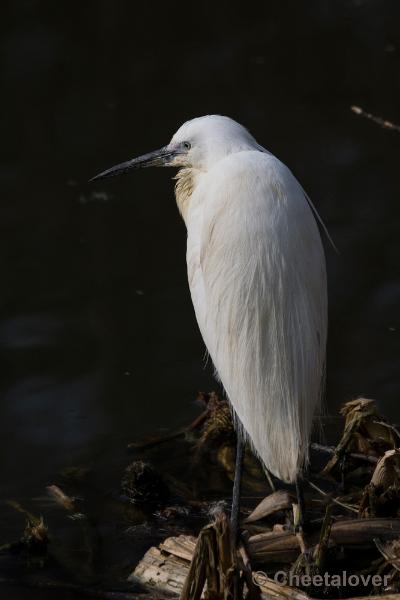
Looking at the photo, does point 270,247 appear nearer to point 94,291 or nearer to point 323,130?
point 94,291

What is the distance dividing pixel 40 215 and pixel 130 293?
0.89m

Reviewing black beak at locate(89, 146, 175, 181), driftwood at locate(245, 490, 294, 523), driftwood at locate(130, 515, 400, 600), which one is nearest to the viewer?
driftwood at locate(130, 515, 400, 600)

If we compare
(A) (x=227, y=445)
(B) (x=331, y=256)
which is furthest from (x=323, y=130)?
(A) (x=227, y=445)

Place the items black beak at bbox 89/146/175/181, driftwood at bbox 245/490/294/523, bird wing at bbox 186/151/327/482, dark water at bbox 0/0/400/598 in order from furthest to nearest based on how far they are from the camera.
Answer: dark water at bbox 0/0/400/598 → black beak at bbox 89/146/175/181 → driftwood at bbox 245/490/294/523 → bird wing at bbox 186/151/327/482

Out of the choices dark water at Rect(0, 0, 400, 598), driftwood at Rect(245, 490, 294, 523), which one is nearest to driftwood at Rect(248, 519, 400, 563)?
driftwood at Rect(245, 490, 294, 523)

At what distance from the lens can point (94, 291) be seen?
16.5ft

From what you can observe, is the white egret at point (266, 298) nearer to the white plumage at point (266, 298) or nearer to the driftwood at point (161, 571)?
the white plumage at point (266, 298)

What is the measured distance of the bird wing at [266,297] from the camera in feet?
9.36

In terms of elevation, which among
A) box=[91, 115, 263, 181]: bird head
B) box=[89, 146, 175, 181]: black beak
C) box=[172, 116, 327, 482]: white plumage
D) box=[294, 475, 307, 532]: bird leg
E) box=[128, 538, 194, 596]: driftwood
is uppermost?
box=[91, 115, 263, 181]: bird head

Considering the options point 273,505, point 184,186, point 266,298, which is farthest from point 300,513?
point 184,186

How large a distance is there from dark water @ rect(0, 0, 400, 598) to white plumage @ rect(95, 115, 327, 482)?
0.91 metres

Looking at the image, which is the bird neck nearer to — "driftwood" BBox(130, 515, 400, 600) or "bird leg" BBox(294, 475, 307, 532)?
"bird leg" BBox(294, 475, 307, 532)

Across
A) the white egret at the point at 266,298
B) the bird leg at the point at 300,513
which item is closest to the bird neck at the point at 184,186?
the white egret at the point at 266,298

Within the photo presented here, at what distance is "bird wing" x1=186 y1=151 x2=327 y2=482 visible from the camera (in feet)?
9.36
